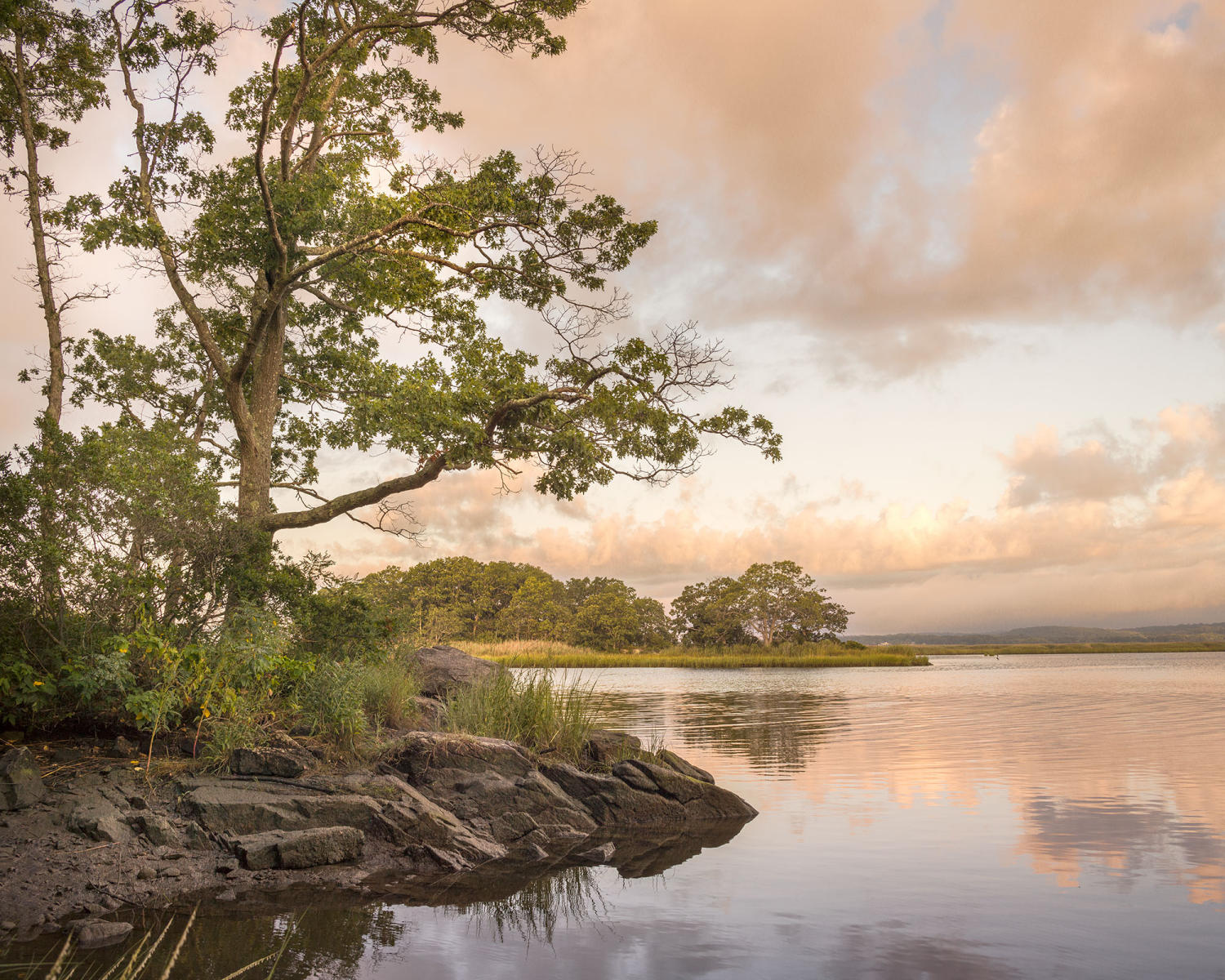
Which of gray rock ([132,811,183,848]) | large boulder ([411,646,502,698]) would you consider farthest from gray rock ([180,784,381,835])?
large boulder ([411,646,502,698])

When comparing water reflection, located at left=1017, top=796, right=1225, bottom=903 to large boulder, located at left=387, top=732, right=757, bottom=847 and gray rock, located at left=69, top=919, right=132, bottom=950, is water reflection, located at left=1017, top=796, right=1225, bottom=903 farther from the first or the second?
gray rock, located at left=69, top=919, right=132, bottom=950

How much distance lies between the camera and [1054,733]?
54.1 feet

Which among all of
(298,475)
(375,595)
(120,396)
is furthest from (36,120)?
(375,595)

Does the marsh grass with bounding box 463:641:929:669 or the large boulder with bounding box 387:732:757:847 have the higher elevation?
the large boulder with bounding box 387:732:757:847

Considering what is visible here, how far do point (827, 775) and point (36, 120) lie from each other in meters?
17.9

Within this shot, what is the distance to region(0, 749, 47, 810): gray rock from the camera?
23.2 ft

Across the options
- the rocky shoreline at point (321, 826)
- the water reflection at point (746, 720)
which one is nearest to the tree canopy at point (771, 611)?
the water reflection at point (746, 720)

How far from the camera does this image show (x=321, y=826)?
301 inches

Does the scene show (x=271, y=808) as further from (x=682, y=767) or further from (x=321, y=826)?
Answer: (x=682, y=767)

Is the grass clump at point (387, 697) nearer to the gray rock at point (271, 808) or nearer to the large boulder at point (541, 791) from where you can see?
the large boulder at point (541, 791)

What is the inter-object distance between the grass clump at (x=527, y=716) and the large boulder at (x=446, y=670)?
1.54 metres

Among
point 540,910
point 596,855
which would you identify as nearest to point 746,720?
point 596,855

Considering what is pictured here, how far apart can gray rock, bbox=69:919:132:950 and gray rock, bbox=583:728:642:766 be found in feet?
21.2

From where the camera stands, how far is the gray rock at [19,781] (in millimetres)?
7086
